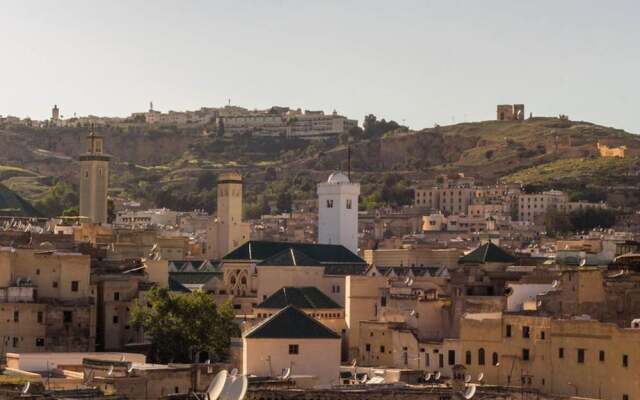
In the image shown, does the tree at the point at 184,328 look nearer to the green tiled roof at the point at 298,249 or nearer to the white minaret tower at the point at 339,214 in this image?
the green tiled roof at the point at 298,249

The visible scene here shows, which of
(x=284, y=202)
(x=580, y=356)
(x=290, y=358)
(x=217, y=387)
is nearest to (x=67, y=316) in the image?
(x=290, y=358)

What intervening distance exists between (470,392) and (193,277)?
23073mm

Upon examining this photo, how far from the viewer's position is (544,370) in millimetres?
48406

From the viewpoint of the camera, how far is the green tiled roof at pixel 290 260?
205ft

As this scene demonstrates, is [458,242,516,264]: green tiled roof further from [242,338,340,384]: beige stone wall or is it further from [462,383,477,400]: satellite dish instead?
[462,383,477,400]: satellite dish

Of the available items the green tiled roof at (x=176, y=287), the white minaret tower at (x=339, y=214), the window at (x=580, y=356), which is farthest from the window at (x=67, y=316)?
the white minaret tower at (x=339, y=214)

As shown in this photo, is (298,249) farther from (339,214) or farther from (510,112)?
(510,112)

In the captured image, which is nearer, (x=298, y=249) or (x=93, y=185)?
(x=298, y=249)

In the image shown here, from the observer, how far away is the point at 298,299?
58.7 metres

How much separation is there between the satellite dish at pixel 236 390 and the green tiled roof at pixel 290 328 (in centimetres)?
1412

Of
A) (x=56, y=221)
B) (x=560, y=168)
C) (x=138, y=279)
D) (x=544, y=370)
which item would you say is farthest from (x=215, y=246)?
(x=560, y=168)

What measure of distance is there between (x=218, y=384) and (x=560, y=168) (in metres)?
95.9

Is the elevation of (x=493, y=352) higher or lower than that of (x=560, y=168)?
lower

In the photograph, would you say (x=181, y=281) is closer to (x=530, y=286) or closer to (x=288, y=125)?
(x=530, y=286)
